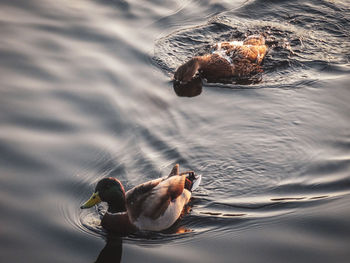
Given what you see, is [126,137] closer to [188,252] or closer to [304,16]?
[188,252]

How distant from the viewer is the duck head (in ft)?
20.4

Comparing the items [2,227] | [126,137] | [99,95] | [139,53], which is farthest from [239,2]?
[2,227]

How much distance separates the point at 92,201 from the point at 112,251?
0.64m

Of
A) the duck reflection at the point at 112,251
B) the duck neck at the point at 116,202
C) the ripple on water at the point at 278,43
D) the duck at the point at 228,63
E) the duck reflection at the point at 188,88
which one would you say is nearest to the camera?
the duck reflection at the point at 112,251

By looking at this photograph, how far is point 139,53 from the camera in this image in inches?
399

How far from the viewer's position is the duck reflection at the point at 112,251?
5.85 metres

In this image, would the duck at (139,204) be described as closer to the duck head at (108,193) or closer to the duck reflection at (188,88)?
the duck head at (108,193)

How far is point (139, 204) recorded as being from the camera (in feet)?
21.2

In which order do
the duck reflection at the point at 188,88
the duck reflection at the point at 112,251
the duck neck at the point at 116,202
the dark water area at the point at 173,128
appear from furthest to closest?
the duck reflection at the point at 188,88
the duck neck at the point at 116,202
the dark water area at the point at 173,128
the duck reflection at the point at 112,251

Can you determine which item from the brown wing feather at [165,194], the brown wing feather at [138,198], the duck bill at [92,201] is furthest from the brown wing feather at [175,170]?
the duck bill at [92,201]

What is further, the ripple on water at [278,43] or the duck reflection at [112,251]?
the ripple on water at [278,43]

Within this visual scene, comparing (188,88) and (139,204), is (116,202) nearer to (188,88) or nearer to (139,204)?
(139,204)

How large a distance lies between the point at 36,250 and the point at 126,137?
2.43 m

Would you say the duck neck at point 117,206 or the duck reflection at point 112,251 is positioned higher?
the duck neck at point 117,206
